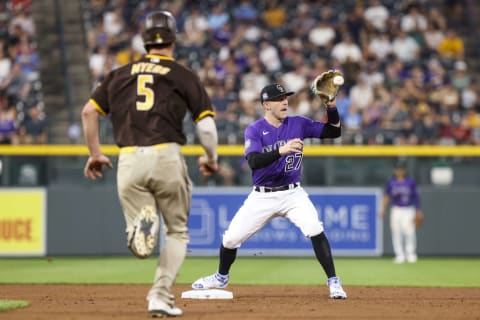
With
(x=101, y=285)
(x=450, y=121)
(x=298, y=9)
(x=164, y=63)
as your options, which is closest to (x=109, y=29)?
(x=298, y=9)

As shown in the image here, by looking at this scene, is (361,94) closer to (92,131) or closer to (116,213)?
(116,213)

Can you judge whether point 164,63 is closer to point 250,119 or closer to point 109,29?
point 250,119

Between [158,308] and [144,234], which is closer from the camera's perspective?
[144,234]

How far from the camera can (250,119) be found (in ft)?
59.8

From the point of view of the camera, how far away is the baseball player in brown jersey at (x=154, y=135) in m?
7.41

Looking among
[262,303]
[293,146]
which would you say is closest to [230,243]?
[262,303]

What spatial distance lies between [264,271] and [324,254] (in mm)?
5011

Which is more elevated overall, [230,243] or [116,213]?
[116,213]

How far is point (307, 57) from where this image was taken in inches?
805

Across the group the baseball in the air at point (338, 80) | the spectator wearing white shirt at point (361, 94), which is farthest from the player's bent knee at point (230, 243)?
the spectator wearing white shirt at point (361, 94)

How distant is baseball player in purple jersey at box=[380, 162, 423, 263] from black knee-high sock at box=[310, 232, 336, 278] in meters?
7.07

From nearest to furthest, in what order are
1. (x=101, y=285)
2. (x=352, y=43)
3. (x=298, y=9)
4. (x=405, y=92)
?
1. (x=101, y=285)
2. (x=405, y=92)
3. (x=352, y=43)
4. (x=298, y=9)

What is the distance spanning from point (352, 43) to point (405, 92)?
192 centimetres

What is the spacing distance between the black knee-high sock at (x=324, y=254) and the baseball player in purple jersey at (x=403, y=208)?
707cm
